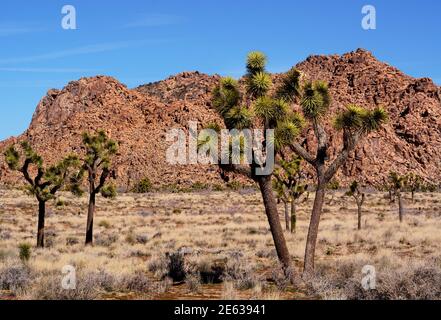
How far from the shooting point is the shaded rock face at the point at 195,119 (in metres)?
99.9

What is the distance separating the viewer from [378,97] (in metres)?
117

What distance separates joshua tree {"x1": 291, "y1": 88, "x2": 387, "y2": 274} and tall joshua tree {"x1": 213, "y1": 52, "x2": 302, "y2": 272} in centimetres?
43

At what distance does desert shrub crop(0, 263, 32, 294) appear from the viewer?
10.8 m

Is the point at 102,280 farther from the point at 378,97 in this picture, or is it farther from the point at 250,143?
the point at 378,97

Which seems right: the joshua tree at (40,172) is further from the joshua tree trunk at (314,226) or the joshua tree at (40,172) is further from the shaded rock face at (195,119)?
the shaded rock face at (195,119)

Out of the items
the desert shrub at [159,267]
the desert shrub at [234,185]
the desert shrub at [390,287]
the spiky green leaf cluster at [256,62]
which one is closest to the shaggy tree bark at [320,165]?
the desert shrub at [390,287]

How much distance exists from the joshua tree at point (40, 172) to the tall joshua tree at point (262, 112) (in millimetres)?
9273

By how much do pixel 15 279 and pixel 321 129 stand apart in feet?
26.1

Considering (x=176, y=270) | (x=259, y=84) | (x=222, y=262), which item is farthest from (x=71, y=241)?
(x=259, y=84)

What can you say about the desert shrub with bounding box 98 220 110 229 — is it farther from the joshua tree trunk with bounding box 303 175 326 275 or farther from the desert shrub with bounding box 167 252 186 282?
the joshua tree trunk with bounding box 303 175 326 275

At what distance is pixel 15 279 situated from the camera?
36.8 feet

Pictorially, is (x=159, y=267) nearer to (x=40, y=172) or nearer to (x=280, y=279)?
(x=280, y=279)

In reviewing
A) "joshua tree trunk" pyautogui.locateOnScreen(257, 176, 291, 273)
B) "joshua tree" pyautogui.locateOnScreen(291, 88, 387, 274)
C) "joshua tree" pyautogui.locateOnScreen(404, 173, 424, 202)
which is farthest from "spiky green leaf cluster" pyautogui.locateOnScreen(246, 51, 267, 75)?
"joshua tree" pyautogui.locateOnScreen(404, 173, 424, 202)
